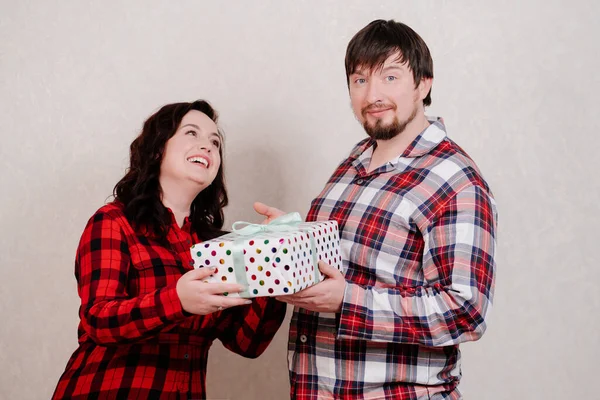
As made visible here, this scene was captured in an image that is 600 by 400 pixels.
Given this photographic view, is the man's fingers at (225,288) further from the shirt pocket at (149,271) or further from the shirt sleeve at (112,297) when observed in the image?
the shirt pocket at (149,271)

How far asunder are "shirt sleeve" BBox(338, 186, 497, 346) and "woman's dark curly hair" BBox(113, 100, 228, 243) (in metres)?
0.63

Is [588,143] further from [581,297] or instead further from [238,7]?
[238,7]

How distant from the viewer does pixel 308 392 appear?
64.4 inches

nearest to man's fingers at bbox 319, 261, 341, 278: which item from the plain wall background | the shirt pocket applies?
the shirt pocket

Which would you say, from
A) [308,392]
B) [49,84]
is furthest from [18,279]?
[308,392]

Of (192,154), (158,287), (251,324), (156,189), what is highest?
(192,154)

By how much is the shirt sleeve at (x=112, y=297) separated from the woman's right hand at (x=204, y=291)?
0.06 m

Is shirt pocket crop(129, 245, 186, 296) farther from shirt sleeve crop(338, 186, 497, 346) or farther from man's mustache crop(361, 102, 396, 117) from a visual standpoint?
man's mustache crop(361, 102, 396, 117)

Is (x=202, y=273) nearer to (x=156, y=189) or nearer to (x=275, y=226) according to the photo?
(x=275, y=226)

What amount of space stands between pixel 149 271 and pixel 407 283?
666 millimetres

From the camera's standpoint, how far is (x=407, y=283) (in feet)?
5.17

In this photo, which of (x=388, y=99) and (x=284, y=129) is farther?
(x=284, y=129)

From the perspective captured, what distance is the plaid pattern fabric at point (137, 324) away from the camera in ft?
5.27

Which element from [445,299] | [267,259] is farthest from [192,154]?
[445,299]
